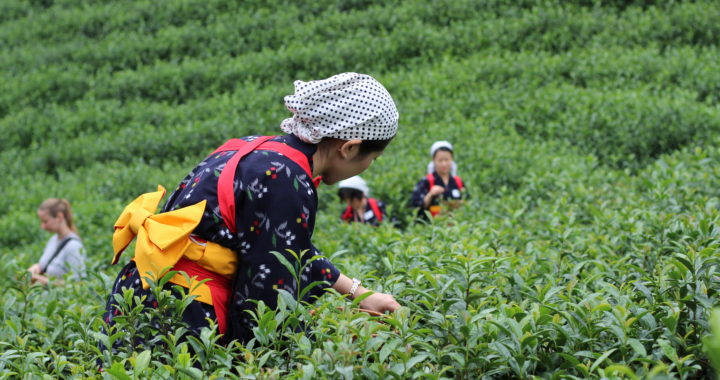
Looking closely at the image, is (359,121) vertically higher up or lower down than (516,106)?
higher up

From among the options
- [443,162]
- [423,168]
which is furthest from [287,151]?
[423,168]

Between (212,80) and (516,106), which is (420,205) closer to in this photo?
(516,106)

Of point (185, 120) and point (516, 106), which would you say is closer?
point (516, 106)

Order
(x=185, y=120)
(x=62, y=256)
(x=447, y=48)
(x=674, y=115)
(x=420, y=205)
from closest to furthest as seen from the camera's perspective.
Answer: (x=62, y=256)
(x=420, y=205)
(x=674, y=115)
(x=185, y=120)
(x=447, y=48)

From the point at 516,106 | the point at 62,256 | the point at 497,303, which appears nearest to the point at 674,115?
the point at 516,106

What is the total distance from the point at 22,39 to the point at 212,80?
6.37 metres

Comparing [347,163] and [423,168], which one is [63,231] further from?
[347,163]

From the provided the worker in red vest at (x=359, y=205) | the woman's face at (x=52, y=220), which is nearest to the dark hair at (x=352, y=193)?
the worker in red vest at (x=359, y=205)

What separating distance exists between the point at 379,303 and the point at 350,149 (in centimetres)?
51

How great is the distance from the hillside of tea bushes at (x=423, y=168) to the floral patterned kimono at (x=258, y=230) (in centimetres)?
11

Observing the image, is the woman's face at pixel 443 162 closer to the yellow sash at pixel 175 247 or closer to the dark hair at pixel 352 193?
the dark hair at pixel 352 193

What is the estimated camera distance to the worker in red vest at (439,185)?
7195 millimetres

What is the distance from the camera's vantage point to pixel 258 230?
216 cm

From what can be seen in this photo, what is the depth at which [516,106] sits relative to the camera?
11148mm
